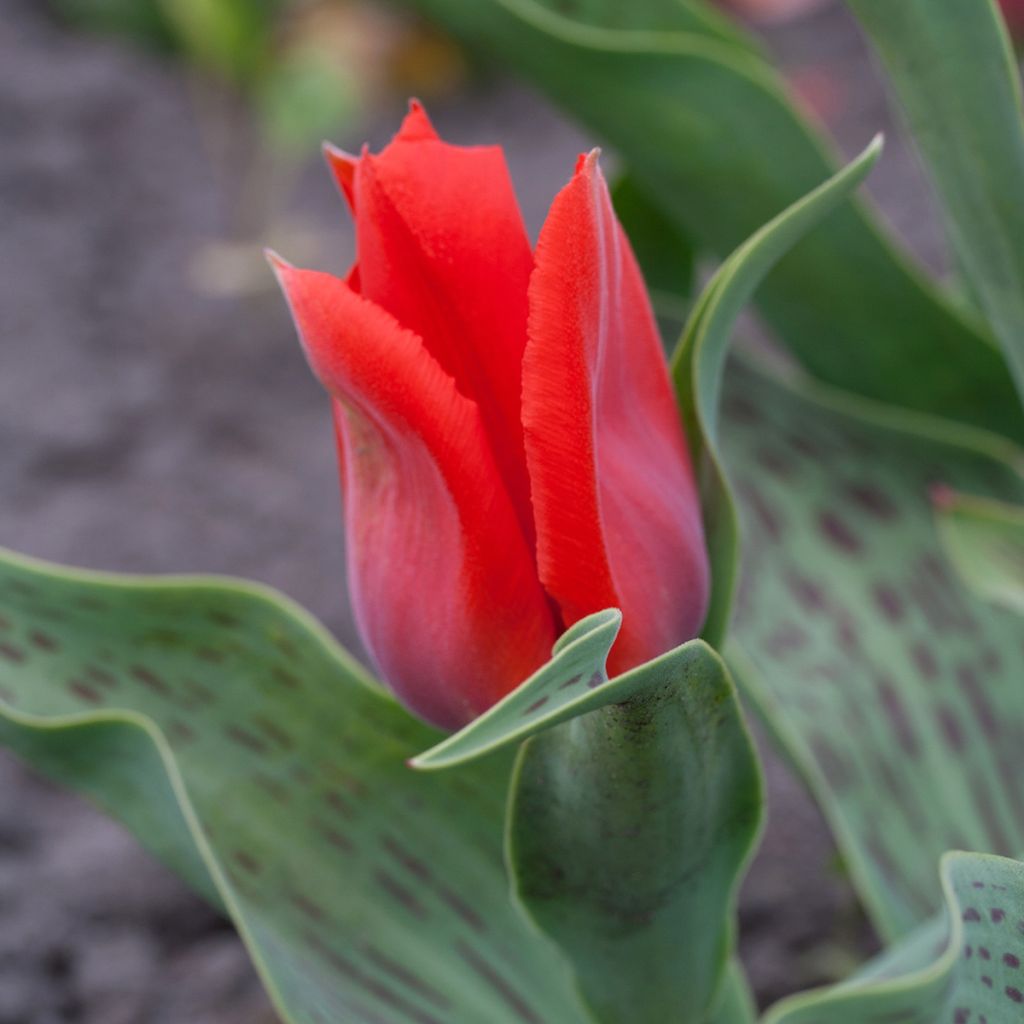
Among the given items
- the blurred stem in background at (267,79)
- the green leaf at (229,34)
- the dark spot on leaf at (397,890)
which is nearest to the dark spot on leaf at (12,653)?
the dark spot on leaf at (397,890)

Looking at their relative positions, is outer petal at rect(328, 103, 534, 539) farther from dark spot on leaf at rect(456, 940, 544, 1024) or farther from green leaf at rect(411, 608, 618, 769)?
dark spot on leaf at rect(456, 940, 544, 1024)

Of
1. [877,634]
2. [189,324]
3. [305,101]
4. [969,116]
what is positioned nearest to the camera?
[969,116]

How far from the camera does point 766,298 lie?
0.52 m

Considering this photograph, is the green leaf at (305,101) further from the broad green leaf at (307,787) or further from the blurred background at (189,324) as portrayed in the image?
the broad green leaf at (307,787)

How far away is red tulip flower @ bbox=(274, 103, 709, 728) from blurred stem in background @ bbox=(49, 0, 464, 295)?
1.09 metres

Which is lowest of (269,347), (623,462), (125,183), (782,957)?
(782,957)

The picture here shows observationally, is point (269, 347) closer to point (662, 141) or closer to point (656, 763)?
point (662, 141)

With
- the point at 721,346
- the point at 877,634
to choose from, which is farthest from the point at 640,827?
the point at 877,634

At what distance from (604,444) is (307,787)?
0.17 meters

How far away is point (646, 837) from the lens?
0.31m

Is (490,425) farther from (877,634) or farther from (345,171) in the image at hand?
(877,634)

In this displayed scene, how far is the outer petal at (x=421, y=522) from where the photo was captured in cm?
27

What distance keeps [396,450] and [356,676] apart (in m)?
0.13

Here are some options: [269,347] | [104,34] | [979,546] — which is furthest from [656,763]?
[104,34]
